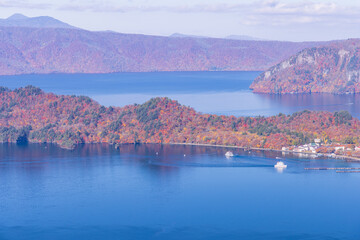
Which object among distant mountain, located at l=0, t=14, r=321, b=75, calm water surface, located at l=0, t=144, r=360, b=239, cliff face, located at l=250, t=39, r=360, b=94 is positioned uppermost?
distant mountain, located at l=0, t=14, r=321, b=75

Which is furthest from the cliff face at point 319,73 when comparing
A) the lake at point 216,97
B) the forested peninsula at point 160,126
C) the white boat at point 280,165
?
the white boat at point 280,165

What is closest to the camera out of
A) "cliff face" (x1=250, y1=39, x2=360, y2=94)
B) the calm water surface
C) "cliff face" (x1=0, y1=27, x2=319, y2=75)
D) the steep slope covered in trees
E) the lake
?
the calm water surface

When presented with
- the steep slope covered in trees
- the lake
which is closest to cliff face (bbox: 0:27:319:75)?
the lake

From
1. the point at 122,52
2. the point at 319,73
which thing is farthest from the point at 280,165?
the point at 122,52

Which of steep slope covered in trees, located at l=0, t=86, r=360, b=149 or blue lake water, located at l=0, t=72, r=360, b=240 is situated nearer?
blue lake water, located at l=0, t=72, r=360, b=240

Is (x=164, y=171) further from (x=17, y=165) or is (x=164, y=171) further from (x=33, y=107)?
(x=33, y=107)

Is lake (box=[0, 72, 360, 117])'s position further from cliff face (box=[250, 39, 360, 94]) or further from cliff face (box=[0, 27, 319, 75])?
cliff face (box=[0, 27, 319, 75])

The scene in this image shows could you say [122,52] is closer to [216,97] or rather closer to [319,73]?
[319,73]
